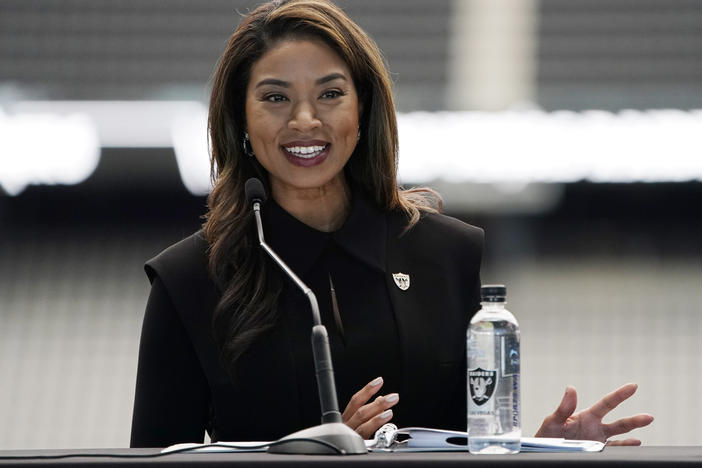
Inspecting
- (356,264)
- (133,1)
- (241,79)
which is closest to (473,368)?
(356,264)

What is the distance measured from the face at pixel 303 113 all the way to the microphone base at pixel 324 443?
960mm

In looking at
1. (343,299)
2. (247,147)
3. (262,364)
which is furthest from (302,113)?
(262,364)

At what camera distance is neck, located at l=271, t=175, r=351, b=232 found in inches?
108

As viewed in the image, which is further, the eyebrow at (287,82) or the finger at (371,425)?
the eyebrow at (287,82)

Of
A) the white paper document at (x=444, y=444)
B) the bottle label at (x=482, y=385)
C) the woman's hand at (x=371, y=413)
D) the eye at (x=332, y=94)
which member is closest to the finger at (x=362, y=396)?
the woman's hand at (x=371, y=413)

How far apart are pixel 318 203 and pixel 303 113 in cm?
29

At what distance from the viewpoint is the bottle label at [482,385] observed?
182 centimetres

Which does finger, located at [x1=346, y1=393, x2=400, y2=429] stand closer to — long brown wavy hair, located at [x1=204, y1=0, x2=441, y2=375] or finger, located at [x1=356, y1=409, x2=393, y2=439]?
finger, located at [x1=356, y1=409, x2=393, y2=439]

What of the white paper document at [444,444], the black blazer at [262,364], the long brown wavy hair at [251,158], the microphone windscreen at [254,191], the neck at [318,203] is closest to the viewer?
the white paper document at [444,444]

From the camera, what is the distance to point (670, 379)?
7.28 m

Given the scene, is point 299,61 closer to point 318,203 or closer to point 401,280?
point 318,203

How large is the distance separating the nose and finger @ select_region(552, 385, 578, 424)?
2.69 feet

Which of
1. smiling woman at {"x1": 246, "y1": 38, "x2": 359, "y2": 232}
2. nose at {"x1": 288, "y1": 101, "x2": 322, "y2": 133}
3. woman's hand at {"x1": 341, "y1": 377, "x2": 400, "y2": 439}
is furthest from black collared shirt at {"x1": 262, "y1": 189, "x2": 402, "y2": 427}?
woman's hand at {"x1": 341, "y1": 377, "x2": 400, "y2": 439}

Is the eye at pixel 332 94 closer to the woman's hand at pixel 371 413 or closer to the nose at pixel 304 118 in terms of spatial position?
the nose at pixel 304 118
